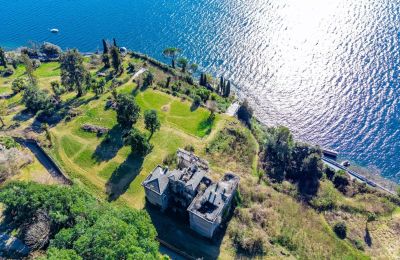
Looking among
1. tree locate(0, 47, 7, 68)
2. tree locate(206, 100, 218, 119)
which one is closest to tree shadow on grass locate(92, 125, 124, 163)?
tree locate(206, 100, 218, 119)

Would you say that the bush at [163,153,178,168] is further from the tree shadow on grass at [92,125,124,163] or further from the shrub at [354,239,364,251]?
the shrub at [354,239,364,251]

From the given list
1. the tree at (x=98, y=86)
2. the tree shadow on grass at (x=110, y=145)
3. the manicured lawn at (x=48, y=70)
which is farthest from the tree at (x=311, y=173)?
the manicured lawn at (x=48, y=70)

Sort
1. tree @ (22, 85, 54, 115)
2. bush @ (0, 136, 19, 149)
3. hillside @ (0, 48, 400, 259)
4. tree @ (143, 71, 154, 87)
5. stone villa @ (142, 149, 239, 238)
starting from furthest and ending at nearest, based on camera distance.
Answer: tree @ (143, 71, 154, 87) < tree @ (22, 85, 54, 115) < bush @ (0, 136, 19, 149) < hillside @ (0, 48, 400, 259) < stone villa @ (142, 149, 239, 238)

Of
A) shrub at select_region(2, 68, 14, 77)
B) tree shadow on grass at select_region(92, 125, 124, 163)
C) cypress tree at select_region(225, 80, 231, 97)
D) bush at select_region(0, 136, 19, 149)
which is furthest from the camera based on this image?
shrub at select_region(2, 68, 14, 77)

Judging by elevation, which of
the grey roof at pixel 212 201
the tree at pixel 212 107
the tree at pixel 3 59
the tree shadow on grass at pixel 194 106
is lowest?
the tree at pixel 3 59

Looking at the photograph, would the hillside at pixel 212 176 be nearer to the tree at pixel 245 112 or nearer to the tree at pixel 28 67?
the tree at pixel 245 112

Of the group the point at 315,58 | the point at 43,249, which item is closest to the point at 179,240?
the point at 43,249

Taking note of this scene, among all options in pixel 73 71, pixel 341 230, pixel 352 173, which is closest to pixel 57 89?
pixel 73 71
